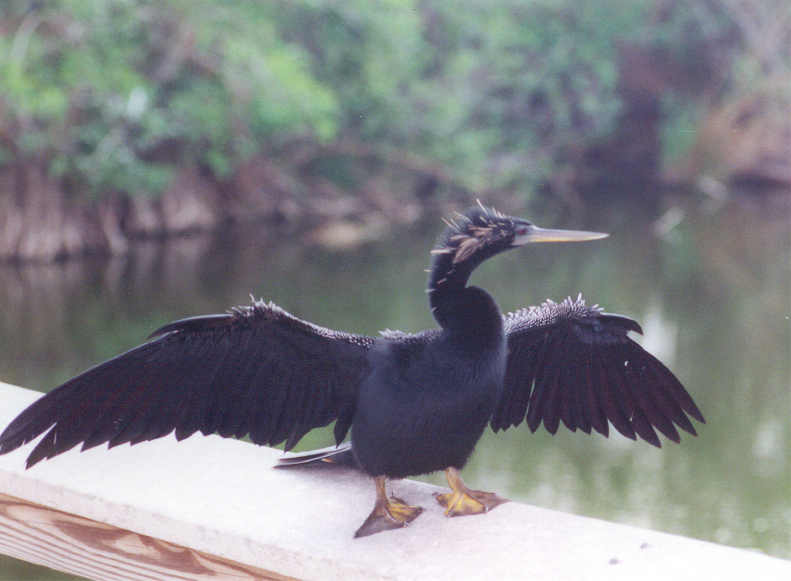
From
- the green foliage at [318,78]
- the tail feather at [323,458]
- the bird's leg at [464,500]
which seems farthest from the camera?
the green foliage at [318,78]

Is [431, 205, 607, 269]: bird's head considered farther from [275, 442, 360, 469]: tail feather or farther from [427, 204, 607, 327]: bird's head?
[275, 442, 360, 469]: tail feather

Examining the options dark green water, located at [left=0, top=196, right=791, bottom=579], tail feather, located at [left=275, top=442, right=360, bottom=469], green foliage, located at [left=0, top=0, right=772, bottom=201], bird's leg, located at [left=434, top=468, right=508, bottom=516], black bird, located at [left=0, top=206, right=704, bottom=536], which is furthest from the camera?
green foliage, located at [left=0, top=0, right=772, bottom=201]

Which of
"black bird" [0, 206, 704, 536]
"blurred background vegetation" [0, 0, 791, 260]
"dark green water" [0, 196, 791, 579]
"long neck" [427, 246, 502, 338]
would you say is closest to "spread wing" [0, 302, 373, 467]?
"black bird" [0, 206, 704, 536]

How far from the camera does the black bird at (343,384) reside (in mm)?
1387

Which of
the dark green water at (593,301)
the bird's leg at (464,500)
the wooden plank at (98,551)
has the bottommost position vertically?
the wooden plank at (98,551)

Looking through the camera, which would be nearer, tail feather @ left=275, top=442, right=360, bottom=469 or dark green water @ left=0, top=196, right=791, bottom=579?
tail feather @ left=275, top=442, right=360, bottom=469

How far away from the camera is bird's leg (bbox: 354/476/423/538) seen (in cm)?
140

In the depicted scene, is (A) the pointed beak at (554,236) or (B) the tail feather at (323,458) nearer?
(A) the pointed beak at (554,236)

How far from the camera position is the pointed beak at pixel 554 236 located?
1.37 metres

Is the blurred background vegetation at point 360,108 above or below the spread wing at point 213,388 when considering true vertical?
above

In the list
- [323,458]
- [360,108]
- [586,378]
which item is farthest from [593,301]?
[323,458]

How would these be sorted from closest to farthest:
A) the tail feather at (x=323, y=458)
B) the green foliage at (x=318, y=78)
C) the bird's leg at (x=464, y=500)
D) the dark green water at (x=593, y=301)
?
the bird's leg at (x=464, y=500)
the tail feather at (x=323, y=458)
the dark green water at (x=593, y=301)
the green foliage at (x=318, y=78)

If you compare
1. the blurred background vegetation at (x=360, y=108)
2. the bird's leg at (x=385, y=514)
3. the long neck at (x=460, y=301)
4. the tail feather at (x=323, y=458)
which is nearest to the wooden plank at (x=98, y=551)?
the bird's leg at (x=385, y=514)

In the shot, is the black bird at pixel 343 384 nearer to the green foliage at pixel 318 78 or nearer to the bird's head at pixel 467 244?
the bird's head at pixel 467 244
